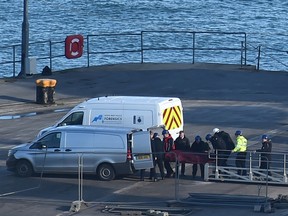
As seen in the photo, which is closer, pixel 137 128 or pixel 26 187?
pixel 26 187

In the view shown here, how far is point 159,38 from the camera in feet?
281

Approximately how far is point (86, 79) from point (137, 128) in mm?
15471

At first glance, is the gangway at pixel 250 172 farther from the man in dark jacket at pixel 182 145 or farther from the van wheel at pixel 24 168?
the van wheel at pixel 24 168

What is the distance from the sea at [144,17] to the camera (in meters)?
90.6

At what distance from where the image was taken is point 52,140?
33.1 metres

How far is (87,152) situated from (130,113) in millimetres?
2796

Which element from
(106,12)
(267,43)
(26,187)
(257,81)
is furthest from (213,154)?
(106,12)

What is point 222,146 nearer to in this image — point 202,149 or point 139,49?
point 202,149

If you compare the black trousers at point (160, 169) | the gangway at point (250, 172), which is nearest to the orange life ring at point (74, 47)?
the black trousers at point (160, 169)

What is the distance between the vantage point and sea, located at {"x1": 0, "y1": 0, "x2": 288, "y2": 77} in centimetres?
9062

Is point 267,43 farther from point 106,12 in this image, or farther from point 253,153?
point 253,153

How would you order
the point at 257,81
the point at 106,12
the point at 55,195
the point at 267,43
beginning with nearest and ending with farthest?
the point at 55,195
the point at 257,81
the point at 267,43
the point at 106,12

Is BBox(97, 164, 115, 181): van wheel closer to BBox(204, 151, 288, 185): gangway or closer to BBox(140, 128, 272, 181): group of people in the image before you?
BBox(140, 128, 272, 181): group of people

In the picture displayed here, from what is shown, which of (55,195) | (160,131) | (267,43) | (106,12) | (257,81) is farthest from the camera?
(106,12)
